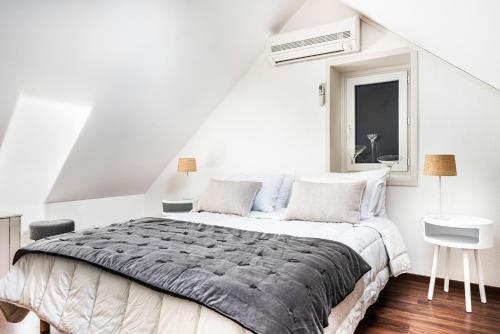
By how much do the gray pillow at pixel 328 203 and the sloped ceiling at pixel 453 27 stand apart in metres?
1.15

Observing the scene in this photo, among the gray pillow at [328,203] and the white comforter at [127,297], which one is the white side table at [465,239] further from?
the gray pillow at [328,203]

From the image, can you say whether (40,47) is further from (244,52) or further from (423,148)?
(423,148)

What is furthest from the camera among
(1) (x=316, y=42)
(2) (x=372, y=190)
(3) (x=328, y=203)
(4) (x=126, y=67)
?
(1) (x=316, y=42)

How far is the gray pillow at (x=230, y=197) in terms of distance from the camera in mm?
2949

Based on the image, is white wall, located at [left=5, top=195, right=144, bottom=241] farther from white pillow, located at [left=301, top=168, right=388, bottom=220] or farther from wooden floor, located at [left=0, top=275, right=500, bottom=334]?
white pillow, located at [left=301, top=168, right=388, bottom=220]

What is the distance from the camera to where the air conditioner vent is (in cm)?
312

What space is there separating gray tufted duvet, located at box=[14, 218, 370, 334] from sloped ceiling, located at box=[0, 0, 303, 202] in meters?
1.37

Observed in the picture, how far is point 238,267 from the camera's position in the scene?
144 cm

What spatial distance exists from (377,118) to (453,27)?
1477 mm

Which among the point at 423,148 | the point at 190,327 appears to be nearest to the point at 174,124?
the point at 423,148

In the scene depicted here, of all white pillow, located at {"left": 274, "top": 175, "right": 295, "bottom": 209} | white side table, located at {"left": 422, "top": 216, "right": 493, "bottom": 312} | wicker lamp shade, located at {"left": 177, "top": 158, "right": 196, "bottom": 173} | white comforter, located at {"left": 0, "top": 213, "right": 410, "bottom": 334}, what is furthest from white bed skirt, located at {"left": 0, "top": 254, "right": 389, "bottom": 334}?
wicker lamp shade, located at {"left": 177, "top": 158, "right": 196, "bottom": 173}

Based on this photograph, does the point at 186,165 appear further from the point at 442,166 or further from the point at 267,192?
the point at 442,166

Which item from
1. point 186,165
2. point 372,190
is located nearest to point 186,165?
point 186,165

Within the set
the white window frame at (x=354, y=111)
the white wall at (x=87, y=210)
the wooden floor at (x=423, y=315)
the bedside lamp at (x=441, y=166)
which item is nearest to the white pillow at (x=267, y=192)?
the white window frame at (x=354, y=111)
